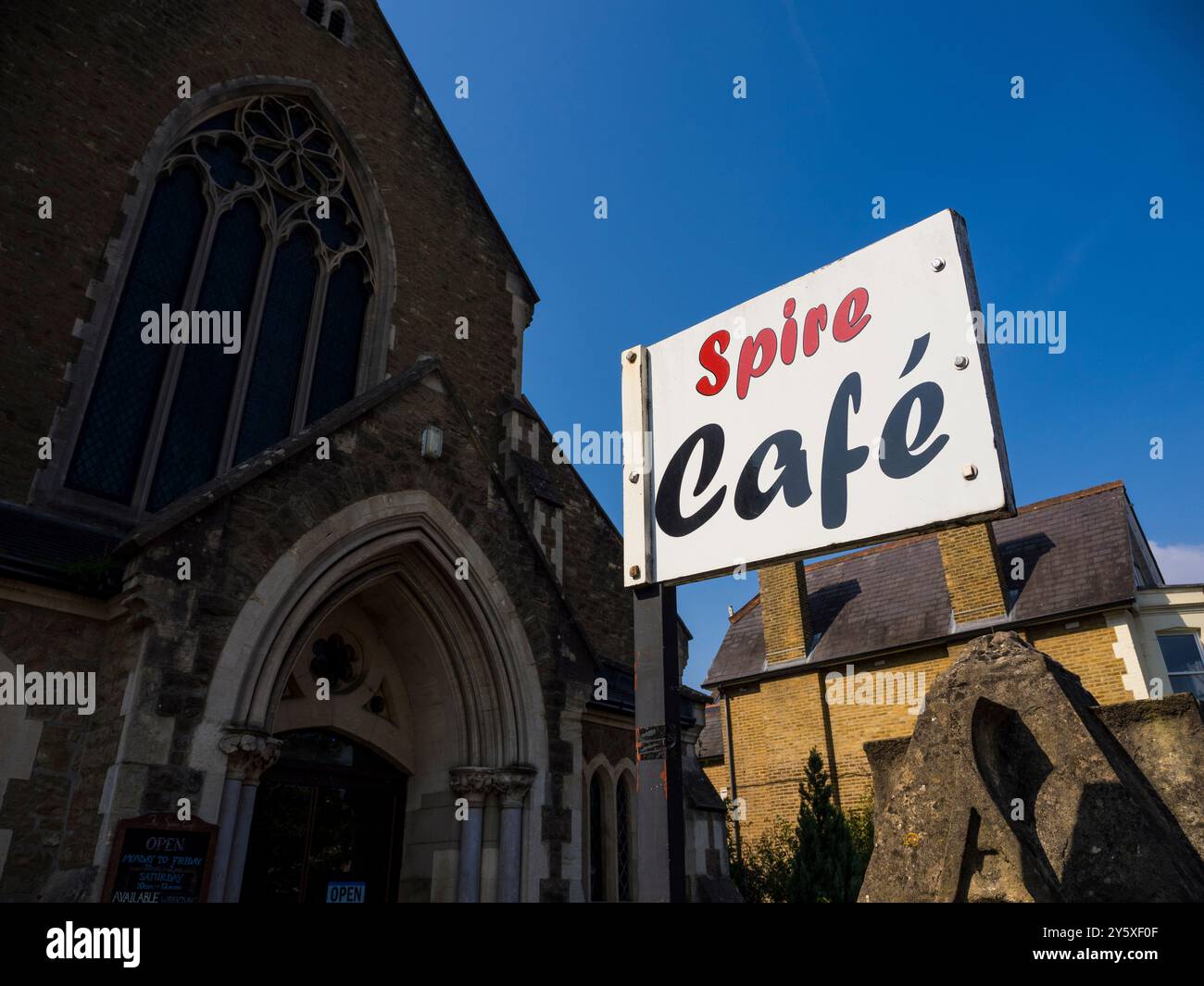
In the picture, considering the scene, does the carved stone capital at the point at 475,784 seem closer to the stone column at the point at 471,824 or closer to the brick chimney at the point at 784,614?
the stone column at the point at 471,824

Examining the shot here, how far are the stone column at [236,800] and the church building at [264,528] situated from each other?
0.06 ft

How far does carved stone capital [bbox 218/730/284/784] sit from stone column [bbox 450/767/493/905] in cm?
194

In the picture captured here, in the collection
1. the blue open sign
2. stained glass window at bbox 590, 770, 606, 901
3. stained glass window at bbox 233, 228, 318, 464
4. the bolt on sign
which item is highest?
stained glass window at bbox 233, 228, 318, 464

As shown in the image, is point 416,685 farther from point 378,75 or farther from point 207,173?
point 378,75

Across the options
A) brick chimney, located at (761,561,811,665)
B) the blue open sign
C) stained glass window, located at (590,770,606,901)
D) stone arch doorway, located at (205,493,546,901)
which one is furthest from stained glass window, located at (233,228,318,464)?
brick chimney, located at (761,561,811,665)

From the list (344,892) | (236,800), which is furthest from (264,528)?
(344,892)

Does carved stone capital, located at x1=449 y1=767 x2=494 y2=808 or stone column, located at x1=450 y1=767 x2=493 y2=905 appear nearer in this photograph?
stone column, located at x1=450 y1=767 x2=493 y2=905

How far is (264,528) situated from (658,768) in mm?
4738

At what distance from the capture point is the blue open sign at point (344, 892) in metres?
7.03

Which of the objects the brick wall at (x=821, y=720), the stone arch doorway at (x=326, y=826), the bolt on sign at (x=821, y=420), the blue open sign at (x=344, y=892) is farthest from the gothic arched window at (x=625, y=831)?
the brick wall at (x=821, y=720)

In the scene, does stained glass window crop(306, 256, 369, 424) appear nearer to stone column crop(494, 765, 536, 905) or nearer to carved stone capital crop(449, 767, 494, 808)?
carved stone capital crop(449, 767, 494, 808)

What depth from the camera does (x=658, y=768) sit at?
259 centimetres

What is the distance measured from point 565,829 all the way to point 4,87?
9157mm

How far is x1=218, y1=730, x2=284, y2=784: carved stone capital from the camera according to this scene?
5.68 m
